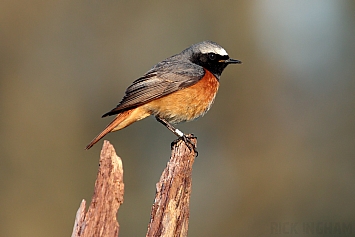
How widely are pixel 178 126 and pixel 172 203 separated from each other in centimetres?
877

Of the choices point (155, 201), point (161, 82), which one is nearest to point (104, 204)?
point (155, 201)

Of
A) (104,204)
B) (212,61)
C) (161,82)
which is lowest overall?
(104,204)

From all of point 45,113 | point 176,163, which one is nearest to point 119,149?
point 45,113

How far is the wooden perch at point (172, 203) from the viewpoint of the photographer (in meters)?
5.32

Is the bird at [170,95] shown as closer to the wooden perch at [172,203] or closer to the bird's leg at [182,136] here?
the bird's leg at [182,136]

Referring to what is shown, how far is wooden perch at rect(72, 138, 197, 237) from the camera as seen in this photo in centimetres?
492

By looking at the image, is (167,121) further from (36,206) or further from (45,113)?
(45,113)

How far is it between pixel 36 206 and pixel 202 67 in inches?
262

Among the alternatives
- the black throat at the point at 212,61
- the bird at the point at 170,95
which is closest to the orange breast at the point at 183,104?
the bird at the point at 170,95

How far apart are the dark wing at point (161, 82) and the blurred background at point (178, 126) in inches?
197

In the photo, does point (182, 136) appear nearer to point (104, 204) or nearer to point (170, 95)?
point (170, 95)

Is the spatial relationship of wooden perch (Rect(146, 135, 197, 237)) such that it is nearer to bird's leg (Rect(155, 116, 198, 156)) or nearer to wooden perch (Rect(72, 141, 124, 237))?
wooden perch (Rect(72, 141, 124, 237))

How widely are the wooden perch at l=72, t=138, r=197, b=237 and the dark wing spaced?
1.67 meters

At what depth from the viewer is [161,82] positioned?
317 inches
